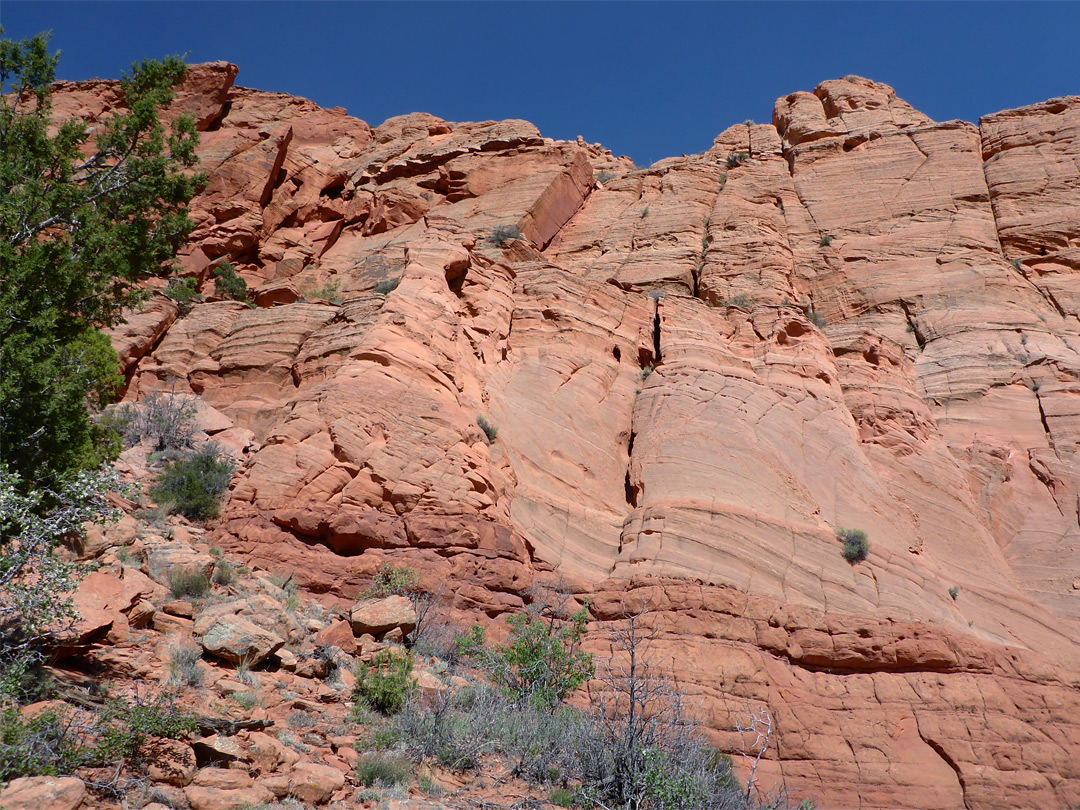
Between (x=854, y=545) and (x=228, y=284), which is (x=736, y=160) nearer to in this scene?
(x=228, y=284)

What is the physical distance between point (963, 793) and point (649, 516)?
7.12 metres

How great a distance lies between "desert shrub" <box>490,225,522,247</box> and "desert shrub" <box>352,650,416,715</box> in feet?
64.6

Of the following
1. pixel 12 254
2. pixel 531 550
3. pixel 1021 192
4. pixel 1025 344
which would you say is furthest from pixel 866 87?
pixel 12 254

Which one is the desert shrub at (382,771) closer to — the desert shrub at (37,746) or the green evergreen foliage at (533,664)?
the desert shrub at (37,746)

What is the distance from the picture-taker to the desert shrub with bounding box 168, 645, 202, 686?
820 cm

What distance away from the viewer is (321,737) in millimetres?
8289

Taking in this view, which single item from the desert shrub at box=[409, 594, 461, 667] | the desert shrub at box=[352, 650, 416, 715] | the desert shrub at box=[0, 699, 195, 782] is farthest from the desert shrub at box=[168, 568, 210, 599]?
the desert shrub at box=[0, 699, 195, 782]

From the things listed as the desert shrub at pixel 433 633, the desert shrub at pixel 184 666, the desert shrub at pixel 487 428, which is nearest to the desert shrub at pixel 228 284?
the desert shrub at pixel 487 428

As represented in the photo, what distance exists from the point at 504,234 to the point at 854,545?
1710 cm

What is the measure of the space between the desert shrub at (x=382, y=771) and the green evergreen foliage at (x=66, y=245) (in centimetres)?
527

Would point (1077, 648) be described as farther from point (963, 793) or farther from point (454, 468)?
point (454, 468)

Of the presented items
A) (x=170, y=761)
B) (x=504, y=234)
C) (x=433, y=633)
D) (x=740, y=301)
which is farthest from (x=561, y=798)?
(x=504, y=234)

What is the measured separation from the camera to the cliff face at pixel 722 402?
14141 mm

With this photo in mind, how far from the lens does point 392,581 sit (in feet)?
43.8
